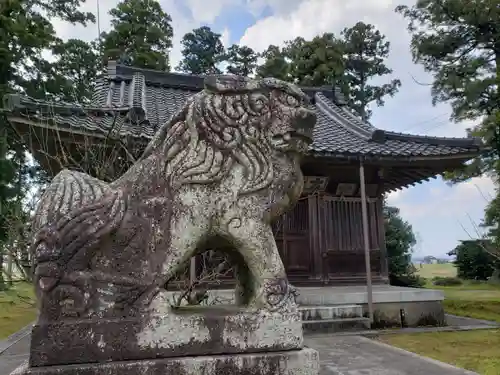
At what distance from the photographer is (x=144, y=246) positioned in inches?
92.2

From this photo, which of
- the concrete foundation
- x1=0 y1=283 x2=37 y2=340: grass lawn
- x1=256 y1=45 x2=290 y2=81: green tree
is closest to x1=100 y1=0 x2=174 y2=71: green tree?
x1=256 y1=45 x2=290 y2=81: green tree

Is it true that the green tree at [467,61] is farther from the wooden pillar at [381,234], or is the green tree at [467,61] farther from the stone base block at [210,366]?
the stone base block at [210,366]

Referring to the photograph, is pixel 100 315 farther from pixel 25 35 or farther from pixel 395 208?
pixel 395 208

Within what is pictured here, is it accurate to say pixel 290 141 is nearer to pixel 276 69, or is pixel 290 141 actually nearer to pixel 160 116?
pixel 160 116

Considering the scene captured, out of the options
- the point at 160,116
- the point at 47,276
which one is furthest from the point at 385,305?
the point at 47,276

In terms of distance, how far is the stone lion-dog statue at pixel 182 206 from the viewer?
7.27 feet

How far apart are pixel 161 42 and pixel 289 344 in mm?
21177

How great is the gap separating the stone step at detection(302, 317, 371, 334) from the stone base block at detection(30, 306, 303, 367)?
16.6 feet

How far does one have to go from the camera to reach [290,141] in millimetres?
2578

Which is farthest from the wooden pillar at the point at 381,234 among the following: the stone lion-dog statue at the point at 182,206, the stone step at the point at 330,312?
the stone lion-dog statue at the point at 182,206

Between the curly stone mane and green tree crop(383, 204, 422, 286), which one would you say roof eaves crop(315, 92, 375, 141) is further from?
the curly stone mane

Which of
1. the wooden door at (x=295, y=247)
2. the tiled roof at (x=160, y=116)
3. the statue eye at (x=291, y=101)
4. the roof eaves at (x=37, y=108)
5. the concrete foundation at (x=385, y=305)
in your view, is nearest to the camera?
the statue eye at (x=291, y=101)

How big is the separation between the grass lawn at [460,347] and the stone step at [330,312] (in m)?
0.77

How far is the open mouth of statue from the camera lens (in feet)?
8.41
